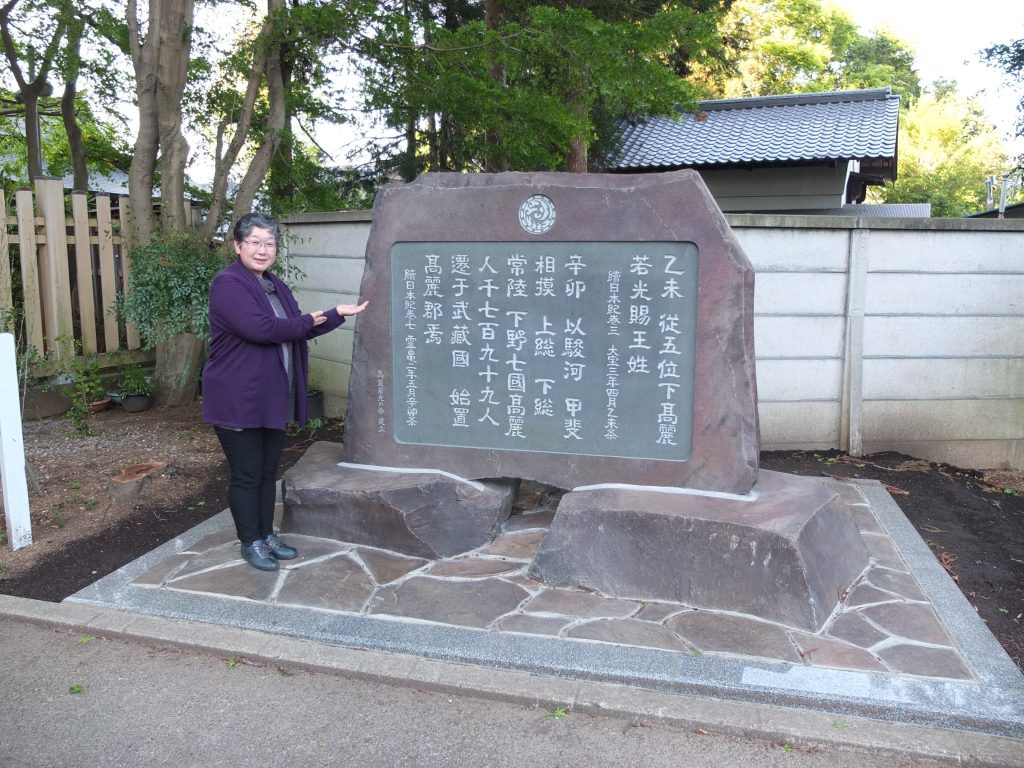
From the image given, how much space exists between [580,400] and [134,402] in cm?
546

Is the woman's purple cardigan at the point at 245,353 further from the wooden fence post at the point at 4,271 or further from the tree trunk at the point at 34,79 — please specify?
the tree trunk at the point at 34,79

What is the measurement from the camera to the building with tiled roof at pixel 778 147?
11.1 metres

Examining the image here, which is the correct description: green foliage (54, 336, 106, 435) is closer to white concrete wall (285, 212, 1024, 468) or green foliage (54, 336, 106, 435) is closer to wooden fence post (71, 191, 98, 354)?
wooden fence post (71, 191, 98, 354)

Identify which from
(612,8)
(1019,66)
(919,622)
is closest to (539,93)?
(612,8)

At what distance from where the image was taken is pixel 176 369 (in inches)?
307

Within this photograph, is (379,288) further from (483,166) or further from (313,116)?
(483,166)

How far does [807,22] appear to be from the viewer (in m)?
24.7

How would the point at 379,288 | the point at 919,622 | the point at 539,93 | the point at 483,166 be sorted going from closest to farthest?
the point at 919,622 → the point at 379,288 → the point at 539,93 → the point at 483,166

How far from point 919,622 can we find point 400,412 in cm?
293

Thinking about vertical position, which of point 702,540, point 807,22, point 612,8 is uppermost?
point 807,22

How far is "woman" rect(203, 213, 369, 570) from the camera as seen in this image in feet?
12.3

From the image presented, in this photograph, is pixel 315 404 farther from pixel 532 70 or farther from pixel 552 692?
pixel 552 692

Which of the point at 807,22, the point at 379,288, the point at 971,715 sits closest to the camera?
the point at 971,715

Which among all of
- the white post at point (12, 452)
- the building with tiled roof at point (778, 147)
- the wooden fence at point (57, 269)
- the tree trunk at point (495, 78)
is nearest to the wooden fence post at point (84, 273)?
the wooden fence at point (57, 269)
